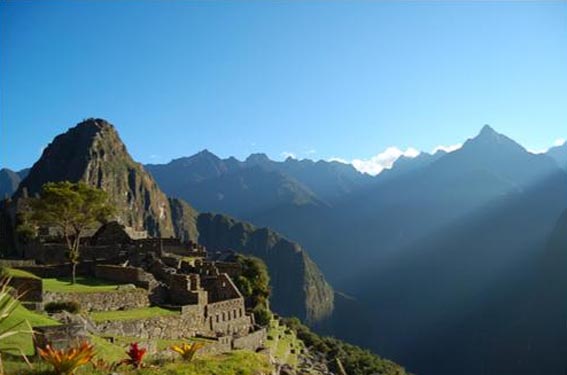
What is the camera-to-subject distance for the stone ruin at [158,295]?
21984 millimetres

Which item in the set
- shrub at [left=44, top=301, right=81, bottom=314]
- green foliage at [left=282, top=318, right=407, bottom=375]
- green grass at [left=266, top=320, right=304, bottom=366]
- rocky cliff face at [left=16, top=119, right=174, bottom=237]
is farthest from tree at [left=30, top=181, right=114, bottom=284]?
rocky cliff face at [left=16, top=119, right=174, bottom=237]

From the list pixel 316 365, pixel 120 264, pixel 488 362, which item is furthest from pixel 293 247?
pixel 120 264

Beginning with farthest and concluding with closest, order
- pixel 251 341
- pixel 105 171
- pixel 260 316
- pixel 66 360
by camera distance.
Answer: pixel 105 171 < pixel 260 316 < pixel 251 341 < pixel 66 360

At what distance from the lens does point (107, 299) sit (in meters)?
23.1

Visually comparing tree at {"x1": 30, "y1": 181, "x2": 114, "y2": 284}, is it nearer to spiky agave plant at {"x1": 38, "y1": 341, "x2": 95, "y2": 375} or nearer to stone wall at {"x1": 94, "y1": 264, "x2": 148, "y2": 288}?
stone wall at {"x1": 94, "y1": 264, "x2": 148, "y2": 288}

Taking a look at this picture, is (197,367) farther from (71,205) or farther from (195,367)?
(71,205)

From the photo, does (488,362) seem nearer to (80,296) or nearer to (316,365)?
(316,365)

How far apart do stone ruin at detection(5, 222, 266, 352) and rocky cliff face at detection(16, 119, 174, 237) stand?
11865cm

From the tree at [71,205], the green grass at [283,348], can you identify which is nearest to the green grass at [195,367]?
the tree at [71,205]

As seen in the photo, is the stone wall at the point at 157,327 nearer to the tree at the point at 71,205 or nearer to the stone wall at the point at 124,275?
the stone wall at the point at 124,275

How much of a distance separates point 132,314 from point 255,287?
2055cm

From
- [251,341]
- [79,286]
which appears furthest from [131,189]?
[79,286]

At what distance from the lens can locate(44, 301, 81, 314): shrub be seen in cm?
1991

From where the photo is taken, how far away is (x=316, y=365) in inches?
1625
